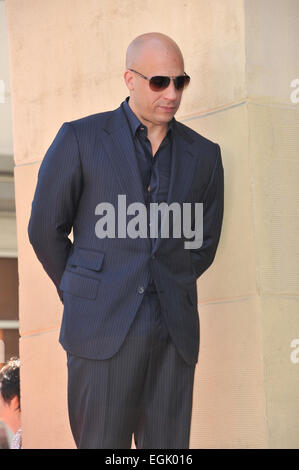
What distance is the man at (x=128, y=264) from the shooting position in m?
3.21

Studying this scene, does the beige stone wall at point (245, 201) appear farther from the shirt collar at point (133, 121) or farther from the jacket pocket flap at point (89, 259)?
the jacket pocket flap at point (89, 259)

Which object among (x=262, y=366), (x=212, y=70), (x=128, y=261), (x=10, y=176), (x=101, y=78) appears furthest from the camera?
(x=10, y=176)

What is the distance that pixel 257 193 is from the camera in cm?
423

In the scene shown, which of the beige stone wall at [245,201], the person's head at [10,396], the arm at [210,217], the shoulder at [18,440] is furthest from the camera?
the person's head at [10,396]

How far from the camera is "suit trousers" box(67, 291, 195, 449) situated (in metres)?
3.19

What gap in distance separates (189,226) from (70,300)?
1.68 feet

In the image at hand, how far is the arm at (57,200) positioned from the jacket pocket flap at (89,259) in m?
0.13

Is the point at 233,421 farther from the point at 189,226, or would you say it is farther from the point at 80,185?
the point at 80,185

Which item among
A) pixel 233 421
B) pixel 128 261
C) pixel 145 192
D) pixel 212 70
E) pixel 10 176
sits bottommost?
pixel 233 421

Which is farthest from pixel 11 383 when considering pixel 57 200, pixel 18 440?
pixel 57 200

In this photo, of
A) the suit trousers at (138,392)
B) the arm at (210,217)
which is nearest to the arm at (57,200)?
the suit trousers at (138,392)

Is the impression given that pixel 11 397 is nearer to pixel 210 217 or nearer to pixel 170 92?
pixel 210 217

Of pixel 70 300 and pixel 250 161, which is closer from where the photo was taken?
pixel 70 300

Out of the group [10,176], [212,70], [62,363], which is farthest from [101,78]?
[10,176]
